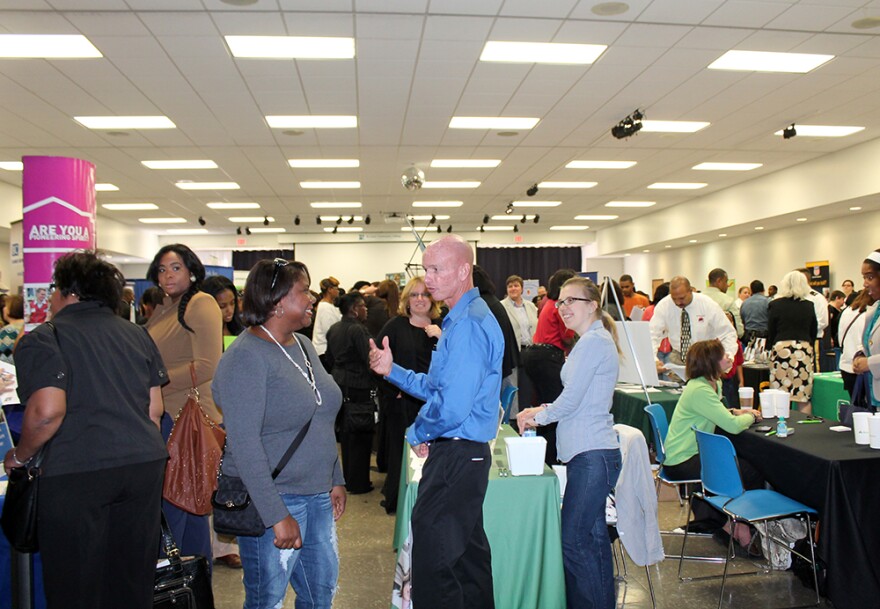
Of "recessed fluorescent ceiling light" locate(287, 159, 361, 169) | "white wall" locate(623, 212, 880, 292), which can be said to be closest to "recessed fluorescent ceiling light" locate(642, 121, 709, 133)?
"recessed fluorescent ceiling light" locate(287, 159, 361, 169)

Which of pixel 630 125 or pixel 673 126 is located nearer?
pixel 630 125

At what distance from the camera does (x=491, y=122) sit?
24.6 ft

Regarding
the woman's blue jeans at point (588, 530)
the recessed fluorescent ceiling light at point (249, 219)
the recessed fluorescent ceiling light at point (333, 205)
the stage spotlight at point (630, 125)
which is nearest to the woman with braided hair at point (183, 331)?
the woman's blue jeans at point (588, 530)

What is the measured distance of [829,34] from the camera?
16.8ft

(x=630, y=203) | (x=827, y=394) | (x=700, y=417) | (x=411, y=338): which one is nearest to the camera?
(x=700, y=417)

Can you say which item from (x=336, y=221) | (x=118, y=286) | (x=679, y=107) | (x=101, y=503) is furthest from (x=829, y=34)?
(x=336, y=221)

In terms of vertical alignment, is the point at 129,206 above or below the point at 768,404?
above

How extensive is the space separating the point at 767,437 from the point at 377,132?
5.82 metres

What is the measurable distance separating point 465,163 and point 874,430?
727cm

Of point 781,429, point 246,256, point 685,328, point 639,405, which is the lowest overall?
point 639,405

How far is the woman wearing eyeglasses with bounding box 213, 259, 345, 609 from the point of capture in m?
1.80

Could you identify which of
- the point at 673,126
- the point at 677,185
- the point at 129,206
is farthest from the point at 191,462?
the point at 129,206

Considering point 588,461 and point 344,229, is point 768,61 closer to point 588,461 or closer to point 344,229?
point 588,461

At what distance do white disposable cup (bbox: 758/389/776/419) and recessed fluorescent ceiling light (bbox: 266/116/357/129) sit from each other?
17.0 ft
